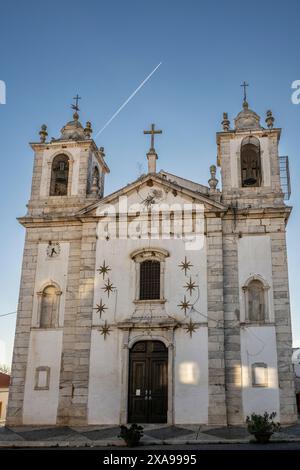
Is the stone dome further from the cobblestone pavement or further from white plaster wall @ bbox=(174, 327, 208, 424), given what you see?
the cobblestone pavement

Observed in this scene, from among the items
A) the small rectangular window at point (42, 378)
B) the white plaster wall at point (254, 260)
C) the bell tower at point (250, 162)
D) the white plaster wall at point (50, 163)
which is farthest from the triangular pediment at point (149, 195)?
the small rectangular window at point (42, 378)

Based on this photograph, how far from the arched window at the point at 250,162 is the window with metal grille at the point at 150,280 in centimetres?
491

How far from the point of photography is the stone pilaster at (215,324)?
1748 centimetres

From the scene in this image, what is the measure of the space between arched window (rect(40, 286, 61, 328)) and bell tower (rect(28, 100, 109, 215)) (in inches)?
133

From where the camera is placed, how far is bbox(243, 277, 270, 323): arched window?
18.8 metres

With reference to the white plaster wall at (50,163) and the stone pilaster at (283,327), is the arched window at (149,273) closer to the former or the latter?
the stone pilaster at (283,327)

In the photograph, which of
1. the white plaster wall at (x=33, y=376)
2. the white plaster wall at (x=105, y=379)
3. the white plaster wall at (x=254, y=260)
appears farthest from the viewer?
the white plaster wall at (x=254, y=260)

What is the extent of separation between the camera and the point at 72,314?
19625mm

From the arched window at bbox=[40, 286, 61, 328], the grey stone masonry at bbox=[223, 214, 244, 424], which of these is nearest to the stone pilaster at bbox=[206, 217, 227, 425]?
the grey stone masonry at bbox=[223, 214, 244, 424]
